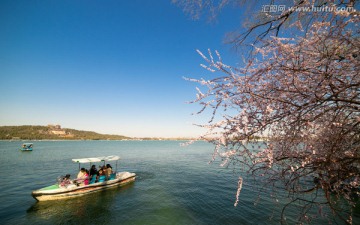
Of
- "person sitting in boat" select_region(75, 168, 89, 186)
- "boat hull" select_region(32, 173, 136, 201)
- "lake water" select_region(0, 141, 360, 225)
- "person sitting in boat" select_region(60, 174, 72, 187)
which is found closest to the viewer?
"lake water" select_region(0, 141, 360, 225)

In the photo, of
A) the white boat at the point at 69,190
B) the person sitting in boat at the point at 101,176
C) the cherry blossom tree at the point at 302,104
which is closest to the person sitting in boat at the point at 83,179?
the white boat at the point at 69,190

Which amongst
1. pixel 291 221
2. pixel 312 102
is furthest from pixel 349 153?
pixel 291 221

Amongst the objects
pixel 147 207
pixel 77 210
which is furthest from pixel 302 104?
pixel 77 210

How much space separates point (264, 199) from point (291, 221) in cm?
431

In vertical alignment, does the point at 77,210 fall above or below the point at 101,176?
below

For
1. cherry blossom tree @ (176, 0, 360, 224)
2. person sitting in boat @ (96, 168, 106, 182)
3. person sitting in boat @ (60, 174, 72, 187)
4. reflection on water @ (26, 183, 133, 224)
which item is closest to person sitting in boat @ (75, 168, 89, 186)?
person sitting in boat @ (60, 174, 72, 187)

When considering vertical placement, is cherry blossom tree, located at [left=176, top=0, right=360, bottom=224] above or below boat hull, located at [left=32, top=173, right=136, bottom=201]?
above

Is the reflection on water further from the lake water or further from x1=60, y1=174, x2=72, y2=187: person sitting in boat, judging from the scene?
x1=60, y1=174, x2=72, y2=187: person sitting in boat

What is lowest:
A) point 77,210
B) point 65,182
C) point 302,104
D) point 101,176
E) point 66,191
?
point 77,210

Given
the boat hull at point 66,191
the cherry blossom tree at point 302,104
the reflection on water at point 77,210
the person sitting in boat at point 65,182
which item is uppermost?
the cherry blossom tree at point 302,104

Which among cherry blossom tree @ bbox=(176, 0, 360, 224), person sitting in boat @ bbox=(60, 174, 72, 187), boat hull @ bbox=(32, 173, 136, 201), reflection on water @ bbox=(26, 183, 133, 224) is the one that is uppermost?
cherry blossom tree @ bbox=(176, 0, 360, 224)

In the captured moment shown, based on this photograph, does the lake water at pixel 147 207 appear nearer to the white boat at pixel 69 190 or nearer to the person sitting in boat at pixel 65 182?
the white boat at pixel 69 190

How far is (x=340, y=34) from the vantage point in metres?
2.89

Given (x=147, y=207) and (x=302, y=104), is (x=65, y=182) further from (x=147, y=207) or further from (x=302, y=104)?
Result: (x=302, y=104)
